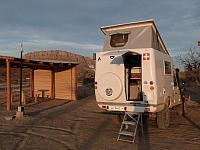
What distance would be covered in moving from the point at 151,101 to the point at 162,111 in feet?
3.74

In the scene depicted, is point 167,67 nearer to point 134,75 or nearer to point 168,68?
point 168,68

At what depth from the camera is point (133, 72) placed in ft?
33.7

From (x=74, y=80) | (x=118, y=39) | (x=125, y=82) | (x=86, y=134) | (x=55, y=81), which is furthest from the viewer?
(x=55, y=81)

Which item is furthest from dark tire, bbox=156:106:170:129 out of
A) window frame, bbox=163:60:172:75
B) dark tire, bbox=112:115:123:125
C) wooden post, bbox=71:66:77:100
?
wooden post, bbox=71:66:77:100

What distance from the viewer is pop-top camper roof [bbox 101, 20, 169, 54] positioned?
962 centimetres

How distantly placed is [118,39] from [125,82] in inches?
70.6

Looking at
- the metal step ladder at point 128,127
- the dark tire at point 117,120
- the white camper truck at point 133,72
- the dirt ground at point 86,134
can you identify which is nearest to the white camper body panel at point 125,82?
the white camper truck at point 133,72

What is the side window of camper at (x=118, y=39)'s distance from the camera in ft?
32.8

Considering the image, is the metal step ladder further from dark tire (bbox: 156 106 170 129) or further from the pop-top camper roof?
the pop-top camper roof

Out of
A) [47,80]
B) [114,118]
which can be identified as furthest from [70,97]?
[114,118]

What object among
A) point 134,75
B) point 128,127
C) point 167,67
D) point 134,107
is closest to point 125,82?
point 134,107

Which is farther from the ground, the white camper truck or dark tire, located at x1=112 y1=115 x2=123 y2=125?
the white camper truck

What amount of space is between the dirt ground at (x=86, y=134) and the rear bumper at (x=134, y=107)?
795mm

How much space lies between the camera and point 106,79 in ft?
31.1
